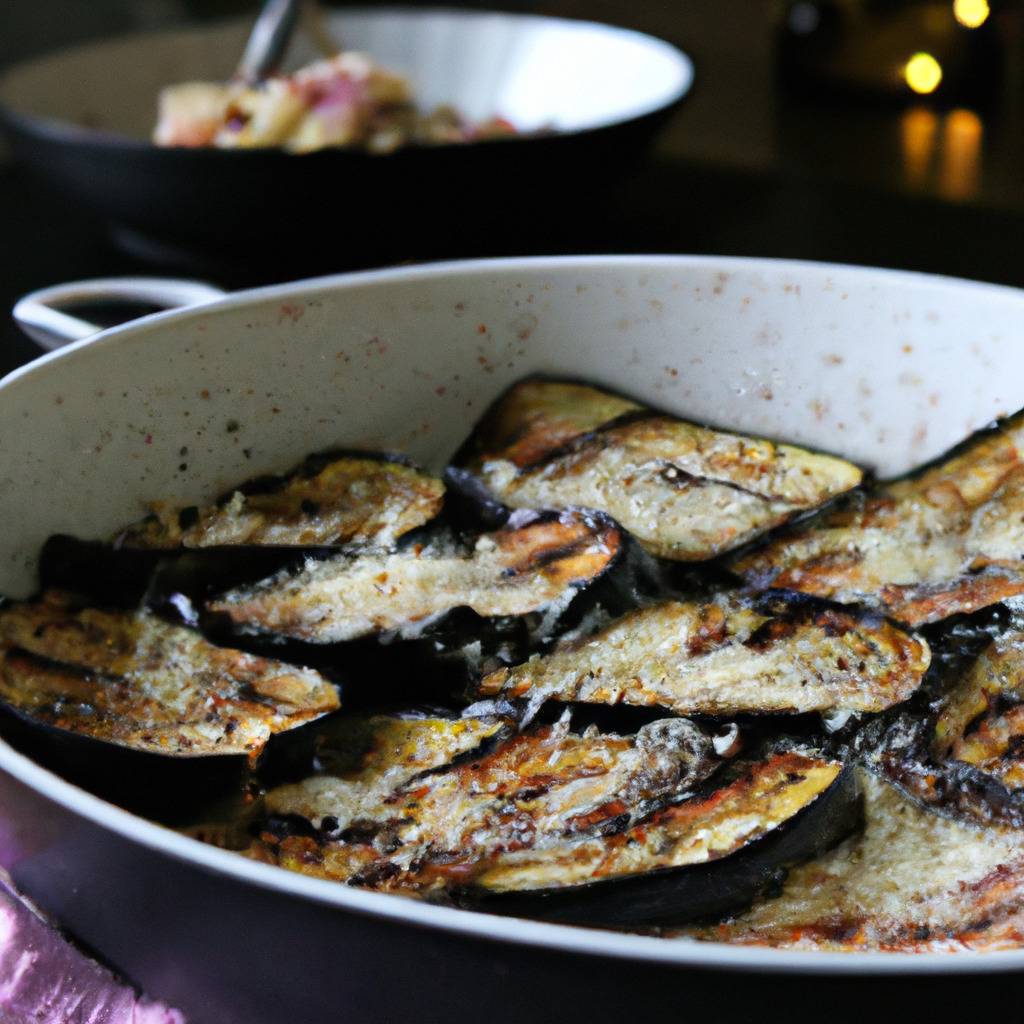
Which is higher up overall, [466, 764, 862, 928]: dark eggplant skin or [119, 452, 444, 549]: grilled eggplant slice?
[119, 452, 444, 549]: grilled eggplant slice

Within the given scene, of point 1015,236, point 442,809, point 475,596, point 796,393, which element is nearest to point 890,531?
point 796,393

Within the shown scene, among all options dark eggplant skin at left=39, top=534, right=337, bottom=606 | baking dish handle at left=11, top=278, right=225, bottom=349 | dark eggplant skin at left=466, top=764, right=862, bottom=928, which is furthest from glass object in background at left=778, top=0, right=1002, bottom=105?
dark eggplant skin at left=466, top=764, right=862, bottom=928

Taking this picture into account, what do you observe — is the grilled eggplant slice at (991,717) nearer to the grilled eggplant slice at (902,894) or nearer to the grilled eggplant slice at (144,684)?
the grilled eggplant slice at (902,894)

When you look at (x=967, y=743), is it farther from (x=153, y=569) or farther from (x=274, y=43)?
→ (x=274, y=43)

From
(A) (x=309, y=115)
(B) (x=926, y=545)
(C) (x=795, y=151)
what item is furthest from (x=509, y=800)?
(C) (x=795, y=151)

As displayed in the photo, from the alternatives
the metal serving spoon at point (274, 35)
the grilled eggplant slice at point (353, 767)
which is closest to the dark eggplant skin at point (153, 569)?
the grilled eggplant slice at point (353, 767)

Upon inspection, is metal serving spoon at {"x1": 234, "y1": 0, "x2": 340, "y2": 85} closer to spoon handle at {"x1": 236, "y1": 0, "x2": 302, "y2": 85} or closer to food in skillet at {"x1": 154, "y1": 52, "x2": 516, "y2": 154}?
spoon handle at {"x1": 236, "y1": 0, "x2": 302, "y2": 85}
